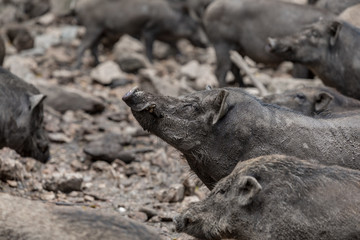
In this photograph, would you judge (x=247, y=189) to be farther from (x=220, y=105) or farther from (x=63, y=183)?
(x=63, y=183)

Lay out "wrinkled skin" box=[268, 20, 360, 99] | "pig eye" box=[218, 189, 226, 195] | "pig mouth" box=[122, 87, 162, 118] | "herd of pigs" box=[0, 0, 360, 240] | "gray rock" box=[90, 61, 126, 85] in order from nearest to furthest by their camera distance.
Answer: "herd of pigs" box=[0, 0, 360, 240]
"pig eye" box=[218, 189, 226, 195]
"pig mouth" box=[122, 87, 162, 118]
"wrinkled skin" box=[268, 20, 360, 99]
"gray rock" box=[90, 61, 126, 85]

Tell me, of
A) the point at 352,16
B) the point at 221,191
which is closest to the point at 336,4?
the point at 352,16

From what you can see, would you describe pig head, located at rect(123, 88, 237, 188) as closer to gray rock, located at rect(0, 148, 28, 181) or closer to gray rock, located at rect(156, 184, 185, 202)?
gray rock, located at rect(156, 184, 185, 202)

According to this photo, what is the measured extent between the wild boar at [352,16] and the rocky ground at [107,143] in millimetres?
1022

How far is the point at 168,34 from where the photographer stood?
14617 millimetres

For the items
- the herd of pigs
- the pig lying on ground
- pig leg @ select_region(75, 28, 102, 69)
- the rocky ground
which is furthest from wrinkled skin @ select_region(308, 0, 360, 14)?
the pig lying on ground

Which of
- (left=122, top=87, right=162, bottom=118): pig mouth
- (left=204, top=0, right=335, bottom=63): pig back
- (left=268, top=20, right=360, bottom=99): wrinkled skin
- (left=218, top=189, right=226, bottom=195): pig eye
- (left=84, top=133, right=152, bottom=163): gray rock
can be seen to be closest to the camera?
(left=218, top=189, right=226, bottom=195): pig eye

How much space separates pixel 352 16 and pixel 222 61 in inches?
93.9

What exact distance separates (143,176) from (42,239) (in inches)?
160

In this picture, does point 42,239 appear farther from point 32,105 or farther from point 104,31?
point 104,31

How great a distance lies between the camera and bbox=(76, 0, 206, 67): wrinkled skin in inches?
541

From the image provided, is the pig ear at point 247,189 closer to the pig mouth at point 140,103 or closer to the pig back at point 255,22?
the pig mouth at point 140,103

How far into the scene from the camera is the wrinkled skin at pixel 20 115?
6355mm

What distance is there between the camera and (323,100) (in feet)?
20.2
